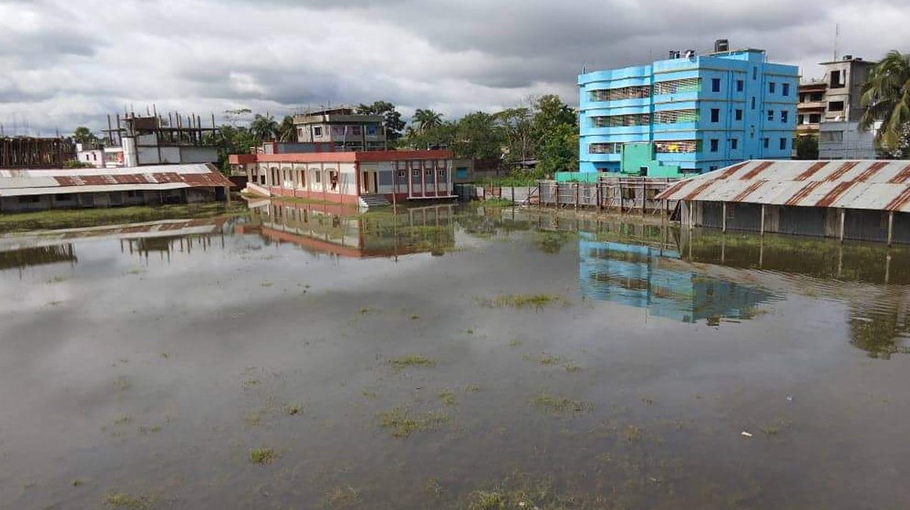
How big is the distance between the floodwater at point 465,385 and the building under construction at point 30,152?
177 ft

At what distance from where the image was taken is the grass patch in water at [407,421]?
13.3 meters

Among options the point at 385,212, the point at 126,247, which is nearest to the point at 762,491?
the point at 126,247

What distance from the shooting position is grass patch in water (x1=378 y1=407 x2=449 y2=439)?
13266 mm

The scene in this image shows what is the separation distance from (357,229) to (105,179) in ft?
109

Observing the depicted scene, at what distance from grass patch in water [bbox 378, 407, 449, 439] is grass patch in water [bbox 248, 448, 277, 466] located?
87.1 inches

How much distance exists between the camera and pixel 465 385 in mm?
15484

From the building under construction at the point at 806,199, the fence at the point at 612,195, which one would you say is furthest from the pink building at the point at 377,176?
the building under construction at the point at 806,199

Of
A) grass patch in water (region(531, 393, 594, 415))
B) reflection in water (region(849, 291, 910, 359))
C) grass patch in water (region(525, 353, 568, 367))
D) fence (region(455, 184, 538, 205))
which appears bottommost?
grass patch in water (region(531, 393, 594, 415))

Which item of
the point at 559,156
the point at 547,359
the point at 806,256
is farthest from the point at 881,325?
the point at 559,156

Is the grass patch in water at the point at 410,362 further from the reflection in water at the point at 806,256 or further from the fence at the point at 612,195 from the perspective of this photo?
the fence at the point at 612,195

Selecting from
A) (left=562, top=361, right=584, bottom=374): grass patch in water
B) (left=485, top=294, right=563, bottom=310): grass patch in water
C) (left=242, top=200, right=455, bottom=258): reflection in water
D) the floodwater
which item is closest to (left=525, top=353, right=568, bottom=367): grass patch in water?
the floodwater

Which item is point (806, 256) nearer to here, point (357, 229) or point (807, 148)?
point (357, 229)

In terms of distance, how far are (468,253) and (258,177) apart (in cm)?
5422

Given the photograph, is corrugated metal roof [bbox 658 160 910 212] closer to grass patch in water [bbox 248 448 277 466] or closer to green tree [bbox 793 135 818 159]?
grass patch in water [bbox 248 448 277 466]
